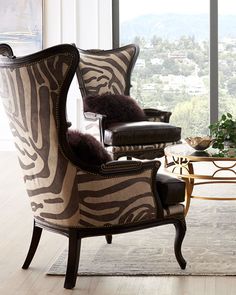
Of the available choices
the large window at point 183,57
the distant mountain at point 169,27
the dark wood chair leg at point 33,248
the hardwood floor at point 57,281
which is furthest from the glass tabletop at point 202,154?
the distant mountain at point 169,27

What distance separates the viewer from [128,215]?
368 centimetres

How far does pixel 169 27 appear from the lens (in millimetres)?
8180

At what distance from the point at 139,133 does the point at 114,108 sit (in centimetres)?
35

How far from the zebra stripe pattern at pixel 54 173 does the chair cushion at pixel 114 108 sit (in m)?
2.42

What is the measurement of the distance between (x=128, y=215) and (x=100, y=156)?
0.32 meters

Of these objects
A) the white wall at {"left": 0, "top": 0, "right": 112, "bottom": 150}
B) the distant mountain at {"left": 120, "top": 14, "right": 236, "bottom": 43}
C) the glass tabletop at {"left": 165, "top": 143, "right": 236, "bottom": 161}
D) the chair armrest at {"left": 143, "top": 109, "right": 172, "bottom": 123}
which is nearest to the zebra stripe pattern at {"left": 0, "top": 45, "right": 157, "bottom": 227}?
the glass tabletop at {"left": 165, "top": 143, "right": 236, "bottom": 161}

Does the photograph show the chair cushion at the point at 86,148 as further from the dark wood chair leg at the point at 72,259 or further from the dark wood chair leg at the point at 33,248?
the dark wood chair leg at the point at 33,248

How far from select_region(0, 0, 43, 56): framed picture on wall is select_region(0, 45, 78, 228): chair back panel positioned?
4.33 m

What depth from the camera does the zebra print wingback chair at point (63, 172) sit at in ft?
11.2

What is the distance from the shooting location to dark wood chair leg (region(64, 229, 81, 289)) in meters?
Result: 3.61

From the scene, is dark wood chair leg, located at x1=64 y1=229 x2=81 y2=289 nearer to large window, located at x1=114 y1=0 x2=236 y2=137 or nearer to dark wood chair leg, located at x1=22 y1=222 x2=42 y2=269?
dark wood chair leg, located at x1=22 y1=222 x2=42 y2=269

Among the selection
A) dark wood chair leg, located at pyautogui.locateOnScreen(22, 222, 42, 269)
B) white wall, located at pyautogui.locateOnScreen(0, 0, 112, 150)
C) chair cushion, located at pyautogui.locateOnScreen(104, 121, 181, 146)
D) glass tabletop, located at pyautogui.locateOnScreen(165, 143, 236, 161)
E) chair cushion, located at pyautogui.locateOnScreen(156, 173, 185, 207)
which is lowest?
dark wood chair leg, located at pyautogui.locateOnScreen(22, 222, 42, 269)

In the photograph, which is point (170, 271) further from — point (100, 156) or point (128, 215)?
point (100, 156)

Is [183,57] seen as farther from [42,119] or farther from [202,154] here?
[42,119]
